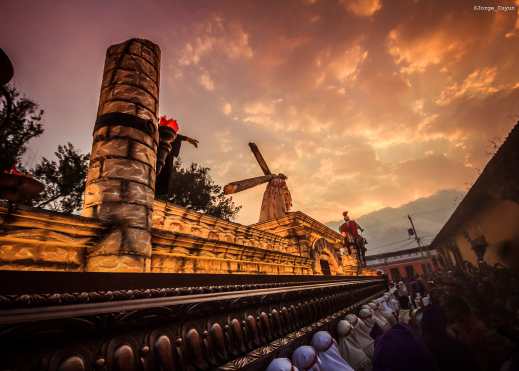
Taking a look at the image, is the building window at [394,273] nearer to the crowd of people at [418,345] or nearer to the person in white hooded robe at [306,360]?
the crowd of people at [418,345]

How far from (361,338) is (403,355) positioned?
917 mm

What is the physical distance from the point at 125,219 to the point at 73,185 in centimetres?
1167

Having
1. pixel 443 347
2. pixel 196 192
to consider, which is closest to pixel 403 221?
pixel 196 192

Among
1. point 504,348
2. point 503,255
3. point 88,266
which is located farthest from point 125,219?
point 503,255

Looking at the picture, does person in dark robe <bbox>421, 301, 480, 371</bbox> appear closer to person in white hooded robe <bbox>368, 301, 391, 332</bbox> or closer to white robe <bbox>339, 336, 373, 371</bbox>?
person in white hooded robe <bbox>368, 301, 391, 332</bbox>

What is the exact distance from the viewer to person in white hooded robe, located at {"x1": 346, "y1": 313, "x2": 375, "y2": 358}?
2.25 metres

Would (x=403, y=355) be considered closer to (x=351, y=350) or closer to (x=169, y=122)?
(x=351, y=350)

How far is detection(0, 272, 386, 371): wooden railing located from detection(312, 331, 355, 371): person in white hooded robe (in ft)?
0.98

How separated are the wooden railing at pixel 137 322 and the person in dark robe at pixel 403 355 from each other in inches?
29.5

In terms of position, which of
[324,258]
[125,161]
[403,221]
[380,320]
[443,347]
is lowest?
[443,347]

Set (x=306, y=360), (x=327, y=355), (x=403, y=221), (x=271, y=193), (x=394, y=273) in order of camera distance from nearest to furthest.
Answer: (x=306, y=360), (x=327, y=355), (x=271, y=193), (x=394, y=273), (x=403, y=221)

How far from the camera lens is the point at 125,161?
7.71ft

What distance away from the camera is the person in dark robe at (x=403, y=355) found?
Result: 1518 millimetres

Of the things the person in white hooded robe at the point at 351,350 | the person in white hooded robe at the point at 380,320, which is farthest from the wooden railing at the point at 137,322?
the person in white hooded robe at the point at 380,320
